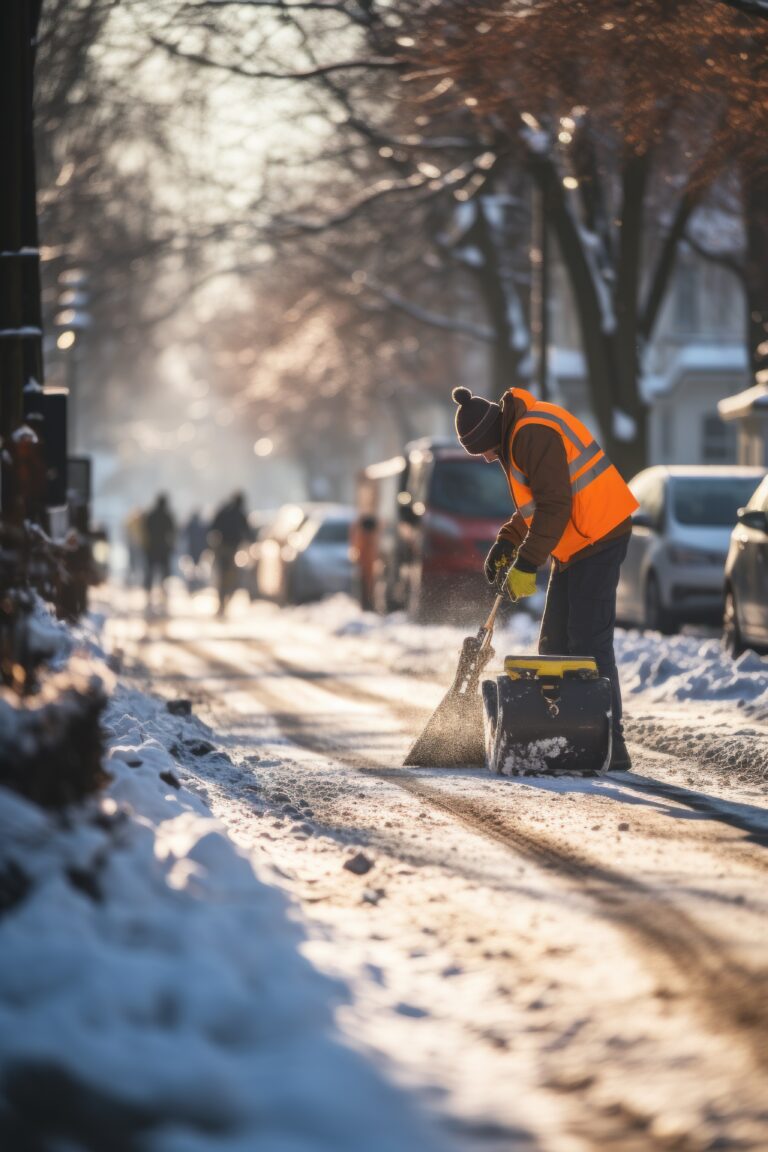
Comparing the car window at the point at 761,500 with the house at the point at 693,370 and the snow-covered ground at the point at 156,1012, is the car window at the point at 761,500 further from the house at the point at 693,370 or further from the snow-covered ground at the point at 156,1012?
the house at the point at 693,370

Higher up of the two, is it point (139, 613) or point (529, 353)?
point (529, 353)

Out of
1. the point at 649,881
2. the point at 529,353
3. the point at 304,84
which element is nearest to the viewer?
the point at 649,881

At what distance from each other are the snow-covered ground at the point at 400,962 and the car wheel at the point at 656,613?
34.8 feet

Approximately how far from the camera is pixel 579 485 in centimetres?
927

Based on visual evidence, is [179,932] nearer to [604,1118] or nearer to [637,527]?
[604,1118]

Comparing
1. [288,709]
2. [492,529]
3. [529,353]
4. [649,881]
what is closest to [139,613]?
[529,353]

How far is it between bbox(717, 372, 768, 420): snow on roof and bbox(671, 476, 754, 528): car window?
12.3ft

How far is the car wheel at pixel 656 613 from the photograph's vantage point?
19969 millimetres

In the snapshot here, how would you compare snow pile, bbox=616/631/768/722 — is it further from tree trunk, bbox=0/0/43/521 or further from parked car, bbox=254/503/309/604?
parked car, bbox=254/503/309/604

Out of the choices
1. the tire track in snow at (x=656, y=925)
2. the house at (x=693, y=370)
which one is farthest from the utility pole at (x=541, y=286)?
the house at (x=693, y=370)

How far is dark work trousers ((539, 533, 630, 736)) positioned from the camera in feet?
31.0

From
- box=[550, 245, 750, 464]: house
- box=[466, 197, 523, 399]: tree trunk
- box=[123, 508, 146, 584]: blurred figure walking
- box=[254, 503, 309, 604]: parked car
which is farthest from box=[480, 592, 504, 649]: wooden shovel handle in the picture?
box=[550, 245, 750, 464]: house

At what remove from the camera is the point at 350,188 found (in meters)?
37.1

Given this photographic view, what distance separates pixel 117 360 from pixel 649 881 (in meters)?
73.7
